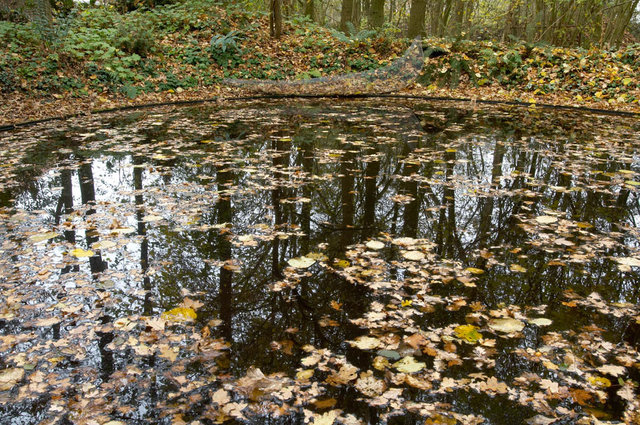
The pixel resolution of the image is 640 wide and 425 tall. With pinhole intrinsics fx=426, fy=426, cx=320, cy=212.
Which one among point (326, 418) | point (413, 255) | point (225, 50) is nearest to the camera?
point (326, 418)

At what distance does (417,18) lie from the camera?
1293 centimetres

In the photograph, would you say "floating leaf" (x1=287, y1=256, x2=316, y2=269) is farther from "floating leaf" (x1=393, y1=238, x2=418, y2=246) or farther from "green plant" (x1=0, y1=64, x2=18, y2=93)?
"green plant" (x1=0, y1=64, x2=18, y2=93)

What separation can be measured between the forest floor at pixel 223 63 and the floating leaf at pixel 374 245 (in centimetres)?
703

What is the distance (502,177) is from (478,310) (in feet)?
8.55

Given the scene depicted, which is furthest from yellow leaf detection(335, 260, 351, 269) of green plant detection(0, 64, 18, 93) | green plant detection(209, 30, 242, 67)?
green plant detection(209, 30, 242, 67)

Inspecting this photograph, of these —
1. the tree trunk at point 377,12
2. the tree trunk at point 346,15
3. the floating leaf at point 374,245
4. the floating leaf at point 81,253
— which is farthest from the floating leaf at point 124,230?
the tree trunk at point 346,15

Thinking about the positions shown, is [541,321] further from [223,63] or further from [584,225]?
[223,63]

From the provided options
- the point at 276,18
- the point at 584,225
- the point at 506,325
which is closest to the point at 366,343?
the point at 506,325

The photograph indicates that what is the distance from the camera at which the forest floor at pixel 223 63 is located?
8.95 meters

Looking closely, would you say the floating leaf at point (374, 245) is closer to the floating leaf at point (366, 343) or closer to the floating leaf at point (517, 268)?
the floating leaf at point (517, 268)

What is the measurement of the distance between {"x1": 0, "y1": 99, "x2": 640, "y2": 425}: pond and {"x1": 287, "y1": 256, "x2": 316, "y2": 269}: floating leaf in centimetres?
1

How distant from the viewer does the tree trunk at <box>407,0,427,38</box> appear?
12.8 metres

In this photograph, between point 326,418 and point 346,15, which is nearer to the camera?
point 326,418

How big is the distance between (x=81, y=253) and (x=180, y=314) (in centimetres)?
112
